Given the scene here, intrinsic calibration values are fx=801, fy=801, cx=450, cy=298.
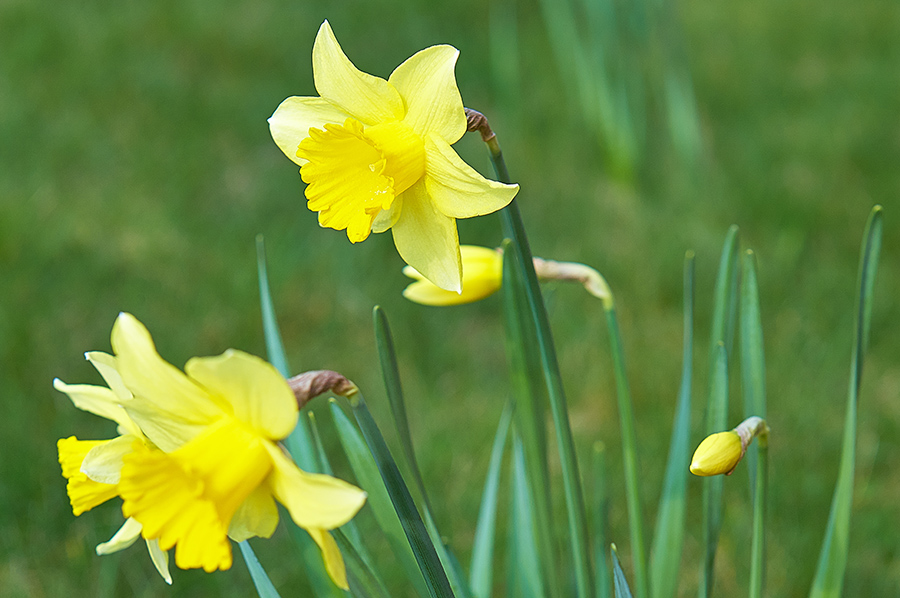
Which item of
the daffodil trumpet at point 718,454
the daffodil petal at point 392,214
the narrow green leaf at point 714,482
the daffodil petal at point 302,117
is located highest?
the daffodil petal at point 302,117

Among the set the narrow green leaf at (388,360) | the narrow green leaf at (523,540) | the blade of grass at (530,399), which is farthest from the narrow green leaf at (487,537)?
the narrow green leaf at (388,360)

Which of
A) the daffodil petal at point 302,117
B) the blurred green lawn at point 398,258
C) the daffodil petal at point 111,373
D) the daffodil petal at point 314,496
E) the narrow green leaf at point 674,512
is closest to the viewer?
the daffodil petal at point 314,496

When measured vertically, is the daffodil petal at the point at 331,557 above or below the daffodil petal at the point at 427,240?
below

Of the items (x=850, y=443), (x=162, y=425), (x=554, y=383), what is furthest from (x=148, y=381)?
(x=850, y=443)

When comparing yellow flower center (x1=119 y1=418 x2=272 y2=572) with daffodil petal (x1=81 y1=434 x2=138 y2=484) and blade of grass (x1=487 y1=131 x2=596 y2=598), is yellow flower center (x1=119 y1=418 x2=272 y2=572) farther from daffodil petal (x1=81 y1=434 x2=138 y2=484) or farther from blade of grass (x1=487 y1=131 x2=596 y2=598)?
blade of grass (x1=487 y1=131 x2=596 y2=598)

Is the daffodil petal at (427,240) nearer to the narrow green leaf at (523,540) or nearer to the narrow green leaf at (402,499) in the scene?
the narrow green leaf at (402,499)

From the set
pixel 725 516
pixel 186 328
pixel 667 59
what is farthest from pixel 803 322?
pixel 186 328

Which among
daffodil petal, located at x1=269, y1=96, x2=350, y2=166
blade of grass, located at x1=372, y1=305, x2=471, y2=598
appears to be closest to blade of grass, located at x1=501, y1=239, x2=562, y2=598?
blade of grass, located at x1=372, y1=305, x2=471, y2=598
